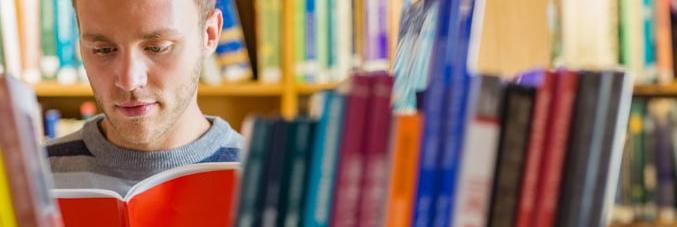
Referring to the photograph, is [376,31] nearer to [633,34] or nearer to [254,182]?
[633,34]

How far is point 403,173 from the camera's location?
523 mm

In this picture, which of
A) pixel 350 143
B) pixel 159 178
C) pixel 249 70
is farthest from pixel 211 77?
pixel 350 143

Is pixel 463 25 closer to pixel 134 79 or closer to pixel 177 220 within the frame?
pixel 177 220

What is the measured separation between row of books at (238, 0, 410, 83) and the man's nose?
3.07 feet

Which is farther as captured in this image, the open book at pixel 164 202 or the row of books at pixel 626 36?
the row of books at pixel 626 36

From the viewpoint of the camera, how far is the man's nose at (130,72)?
1.08m

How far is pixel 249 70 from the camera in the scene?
208 centimetres

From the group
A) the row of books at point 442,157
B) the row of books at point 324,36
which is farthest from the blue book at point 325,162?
the row of books at point 324,36

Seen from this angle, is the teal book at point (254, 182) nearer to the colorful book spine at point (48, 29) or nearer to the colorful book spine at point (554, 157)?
the colorful book spine at point (554, 157)

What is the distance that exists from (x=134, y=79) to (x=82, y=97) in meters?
1.20

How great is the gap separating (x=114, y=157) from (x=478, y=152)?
2.54 ft

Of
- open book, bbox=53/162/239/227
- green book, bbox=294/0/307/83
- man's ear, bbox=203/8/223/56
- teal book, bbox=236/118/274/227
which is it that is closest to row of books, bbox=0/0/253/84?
green book, bbox=294/0/307/83

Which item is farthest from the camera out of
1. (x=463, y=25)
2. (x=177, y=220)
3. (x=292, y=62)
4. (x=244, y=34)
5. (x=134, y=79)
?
(x=244, y=34)

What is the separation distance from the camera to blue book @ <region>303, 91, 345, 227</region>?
0.52m
